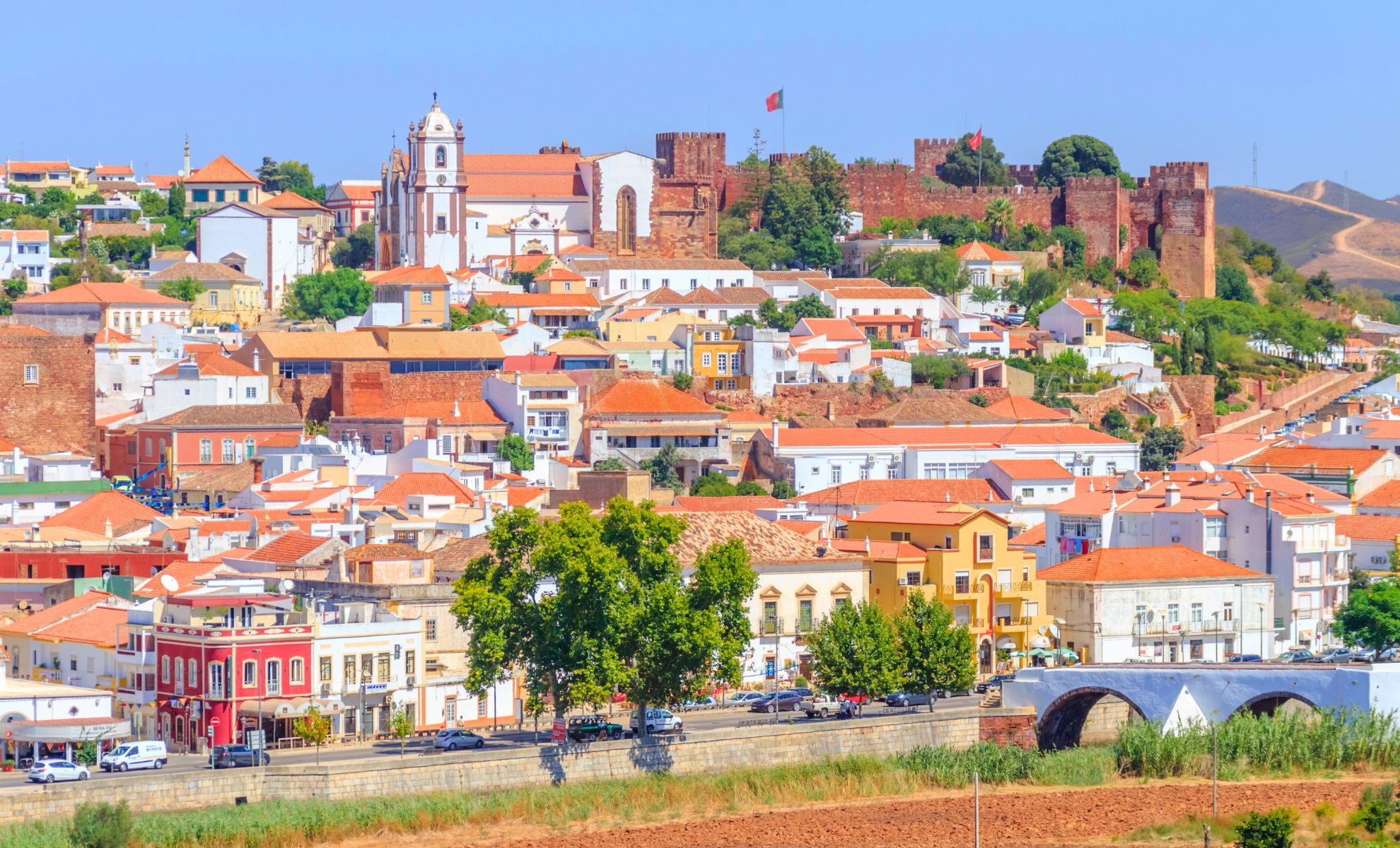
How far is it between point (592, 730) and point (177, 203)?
6986cm

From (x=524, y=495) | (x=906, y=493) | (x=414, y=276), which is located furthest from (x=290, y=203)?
(x=906, y=493)

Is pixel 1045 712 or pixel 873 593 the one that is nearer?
pixel 1045 712

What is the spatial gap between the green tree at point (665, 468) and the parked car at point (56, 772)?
31.6m

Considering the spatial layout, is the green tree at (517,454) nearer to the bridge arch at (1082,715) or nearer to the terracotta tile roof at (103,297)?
the terracotta tile roof at (103,297)

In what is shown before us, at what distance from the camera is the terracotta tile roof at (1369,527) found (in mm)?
58688

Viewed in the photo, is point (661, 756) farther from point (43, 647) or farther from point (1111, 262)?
point (1111, 262)

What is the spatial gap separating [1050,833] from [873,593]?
1104cm

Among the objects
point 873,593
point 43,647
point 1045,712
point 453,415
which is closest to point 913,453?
point 453,415

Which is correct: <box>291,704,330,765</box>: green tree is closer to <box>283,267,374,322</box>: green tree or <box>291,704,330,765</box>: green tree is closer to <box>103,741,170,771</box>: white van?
<box>103,741,170,771</box>: white van

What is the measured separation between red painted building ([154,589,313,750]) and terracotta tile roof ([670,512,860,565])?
8768 mm

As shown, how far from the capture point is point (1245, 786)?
43.0 metres

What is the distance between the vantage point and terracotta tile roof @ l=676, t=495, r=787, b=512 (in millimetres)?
59625

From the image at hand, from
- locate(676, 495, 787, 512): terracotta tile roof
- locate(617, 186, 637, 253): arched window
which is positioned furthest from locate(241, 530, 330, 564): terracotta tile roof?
locate(617, 186, 637, 253): arched window

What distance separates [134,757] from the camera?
1574 inches
